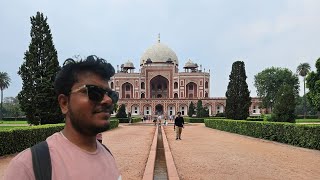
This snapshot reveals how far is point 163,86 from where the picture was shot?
8475cm

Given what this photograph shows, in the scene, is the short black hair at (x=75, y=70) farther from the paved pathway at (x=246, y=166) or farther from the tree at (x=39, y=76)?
the tree at (x=39, y=76)

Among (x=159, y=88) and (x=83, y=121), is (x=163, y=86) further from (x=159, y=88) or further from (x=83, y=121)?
(x=83, y=121)

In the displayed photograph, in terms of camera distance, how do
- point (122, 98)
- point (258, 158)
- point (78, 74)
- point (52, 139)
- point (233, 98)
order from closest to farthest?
point (52, 139) < point (78, 74) < point (258, 158) < point (233, 98) < point (122, 98)

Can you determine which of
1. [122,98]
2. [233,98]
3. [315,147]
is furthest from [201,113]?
[315,147]

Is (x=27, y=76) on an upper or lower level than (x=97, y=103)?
upper

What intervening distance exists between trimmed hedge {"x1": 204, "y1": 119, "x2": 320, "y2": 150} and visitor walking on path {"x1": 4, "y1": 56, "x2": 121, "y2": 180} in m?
12.8

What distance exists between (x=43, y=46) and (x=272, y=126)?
13.7 metres

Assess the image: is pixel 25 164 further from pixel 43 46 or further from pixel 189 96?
pixel 189 96

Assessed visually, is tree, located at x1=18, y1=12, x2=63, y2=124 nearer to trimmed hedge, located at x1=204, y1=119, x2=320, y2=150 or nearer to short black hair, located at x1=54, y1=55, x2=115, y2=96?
trimmed hedge, located at x1=204, y1=119, x2=320, y2=150

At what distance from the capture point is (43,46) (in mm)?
23312

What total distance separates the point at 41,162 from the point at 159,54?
82040 mm

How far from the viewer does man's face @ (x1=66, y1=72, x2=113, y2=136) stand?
5.91ft

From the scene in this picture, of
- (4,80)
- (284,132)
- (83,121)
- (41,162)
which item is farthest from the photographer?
(4,80)

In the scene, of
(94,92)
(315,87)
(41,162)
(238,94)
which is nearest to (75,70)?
(94,92)
